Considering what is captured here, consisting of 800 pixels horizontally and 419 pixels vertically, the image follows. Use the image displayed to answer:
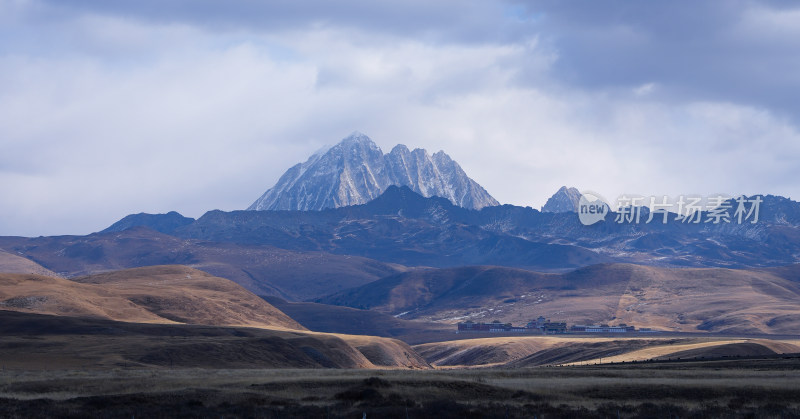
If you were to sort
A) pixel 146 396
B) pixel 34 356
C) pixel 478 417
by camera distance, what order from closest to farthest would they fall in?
pixel 478 417 → pixel 146 396 → pixel 34 356

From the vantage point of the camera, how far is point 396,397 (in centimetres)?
5850

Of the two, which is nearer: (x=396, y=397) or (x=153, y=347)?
(x=396, y=397)

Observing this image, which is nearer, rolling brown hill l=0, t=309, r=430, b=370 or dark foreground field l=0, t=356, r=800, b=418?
dark foreground field l=0, t=356, r=800, b=418

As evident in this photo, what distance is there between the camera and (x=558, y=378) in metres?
75.4

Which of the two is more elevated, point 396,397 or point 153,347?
point 396,397

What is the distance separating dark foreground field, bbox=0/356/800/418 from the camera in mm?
52188

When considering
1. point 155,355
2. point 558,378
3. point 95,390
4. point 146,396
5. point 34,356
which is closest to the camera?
point 146,396

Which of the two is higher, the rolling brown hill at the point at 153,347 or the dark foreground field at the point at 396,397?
the dark foreground field at the point at 396,397

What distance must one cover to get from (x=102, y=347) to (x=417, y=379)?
241 ft

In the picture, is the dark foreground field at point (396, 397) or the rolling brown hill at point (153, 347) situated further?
the rolling brown hill at point (153, 347)

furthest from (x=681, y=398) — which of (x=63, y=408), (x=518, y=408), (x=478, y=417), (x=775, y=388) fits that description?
(x=63, y=408)

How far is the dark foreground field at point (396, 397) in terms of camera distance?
52.2 m

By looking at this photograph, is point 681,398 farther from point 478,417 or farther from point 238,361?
point 238,361

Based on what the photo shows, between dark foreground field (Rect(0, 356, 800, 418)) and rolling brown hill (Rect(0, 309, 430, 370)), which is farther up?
dark foreground field (Rect(0, 356, 800, 418))
